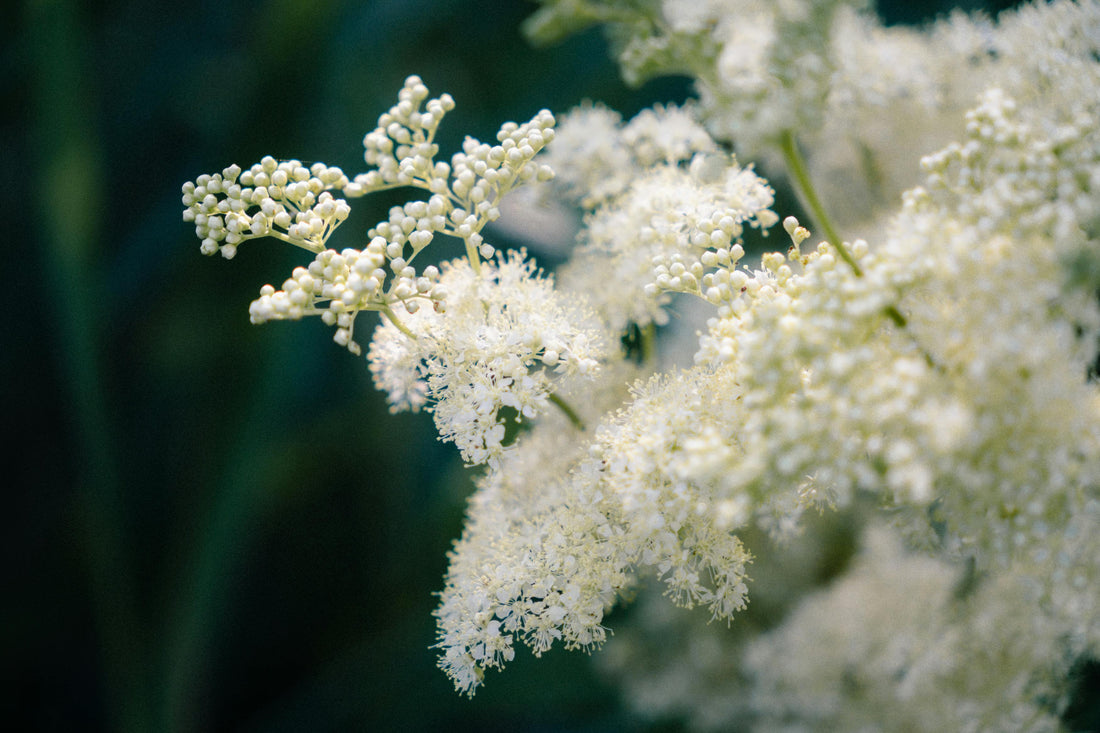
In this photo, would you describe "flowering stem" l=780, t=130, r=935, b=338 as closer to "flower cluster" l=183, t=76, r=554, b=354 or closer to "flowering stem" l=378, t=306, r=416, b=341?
"flower cluster" l=183, t=76, r=554, b=354

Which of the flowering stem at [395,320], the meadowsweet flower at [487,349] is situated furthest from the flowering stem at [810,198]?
the flowering stem at [395,320]

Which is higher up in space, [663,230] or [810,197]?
[663,230]

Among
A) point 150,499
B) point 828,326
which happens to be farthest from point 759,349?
point 150,499

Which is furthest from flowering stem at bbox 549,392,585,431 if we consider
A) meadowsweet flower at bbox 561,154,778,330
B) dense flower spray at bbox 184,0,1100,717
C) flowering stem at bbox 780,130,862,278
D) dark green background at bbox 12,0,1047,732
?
dark green background at bbox 12,0,1047,732

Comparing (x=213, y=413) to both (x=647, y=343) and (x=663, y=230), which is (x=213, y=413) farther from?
(x=663, y=230)

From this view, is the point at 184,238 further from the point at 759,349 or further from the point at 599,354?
the point at 759,349

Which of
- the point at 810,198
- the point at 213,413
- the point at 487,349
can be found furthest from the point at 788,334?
the point at 213,413
